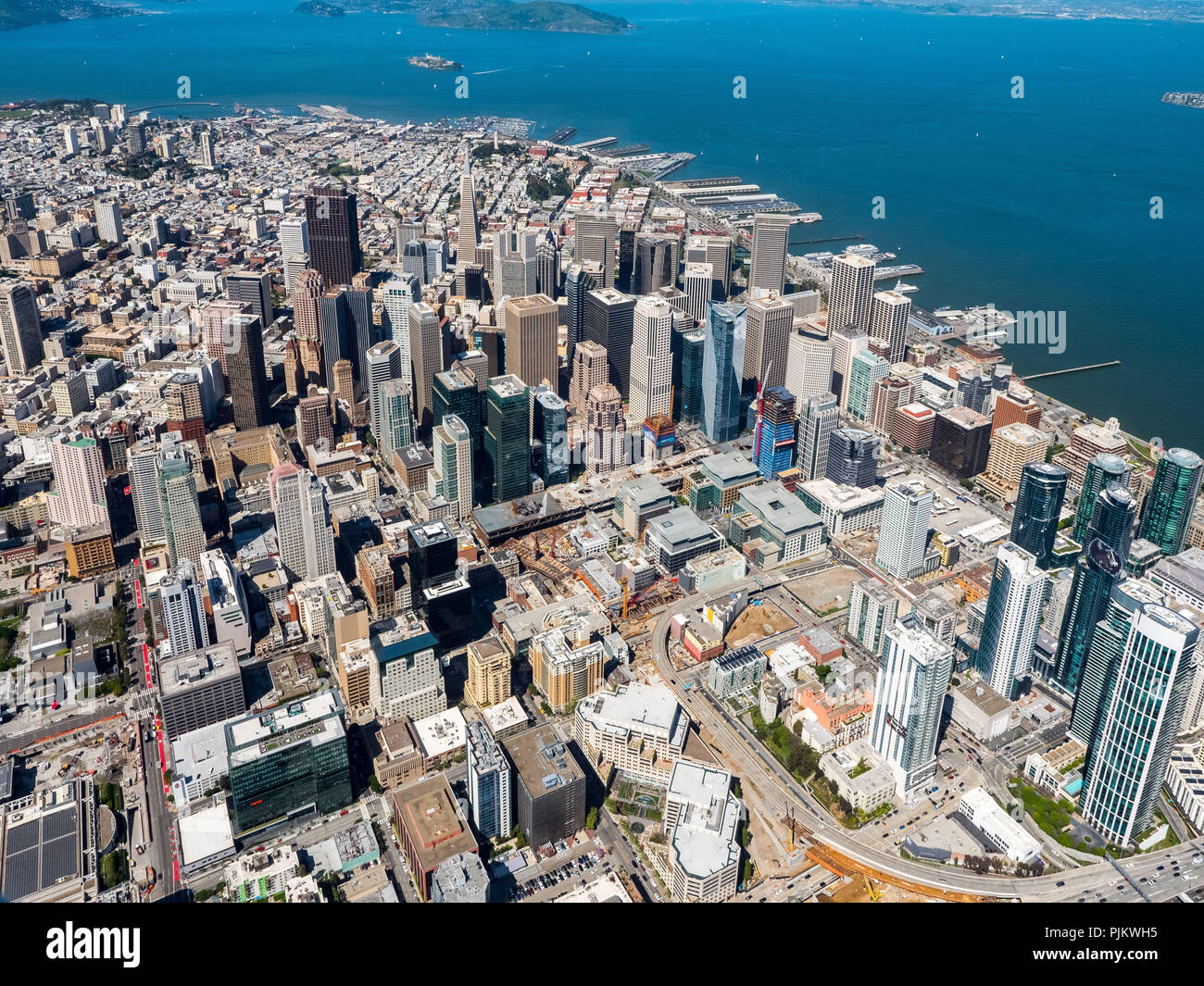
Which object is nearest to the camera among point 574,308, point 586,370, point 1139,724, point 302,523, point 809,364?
point 1139,724

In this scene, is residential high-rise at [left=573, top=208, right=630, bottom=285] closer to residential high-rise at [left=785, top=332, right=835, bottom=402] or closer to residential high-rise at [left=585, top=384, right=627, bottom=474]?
residential high-rise at [left=785, top=332, right=835, bottom=402]

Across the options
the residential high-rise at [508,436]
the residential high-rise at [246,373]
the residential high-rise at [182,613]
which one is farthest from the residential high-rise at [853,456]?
the residential high-rise at [246,373]

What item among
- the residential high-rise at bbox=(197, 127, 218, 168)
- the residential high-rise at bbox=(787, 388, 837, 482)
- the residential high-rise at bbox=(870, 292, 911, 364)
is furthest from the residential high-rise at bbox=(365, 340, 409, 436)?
the residential high-rise at bbox=(197, 127, 218, 168)

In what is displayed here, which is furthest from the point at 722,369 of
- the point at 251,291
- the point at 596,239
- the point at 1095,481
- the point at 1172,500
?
the point at 251,291

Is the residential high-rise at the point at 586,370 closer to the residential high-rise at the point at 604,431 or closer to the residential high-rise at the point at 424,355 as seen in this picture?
the residential high-rise at the point at 604,431

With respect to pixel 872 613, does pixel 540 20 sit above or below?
above

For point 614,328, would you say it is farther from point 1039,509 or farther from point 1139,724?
point 1139,724

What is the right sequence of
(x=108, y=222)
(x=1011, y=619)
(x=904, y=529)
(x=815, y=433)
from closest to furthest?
(x=1011, y=619), (x=904, y=529), (x=815, y=433), (x=108, y=222)
